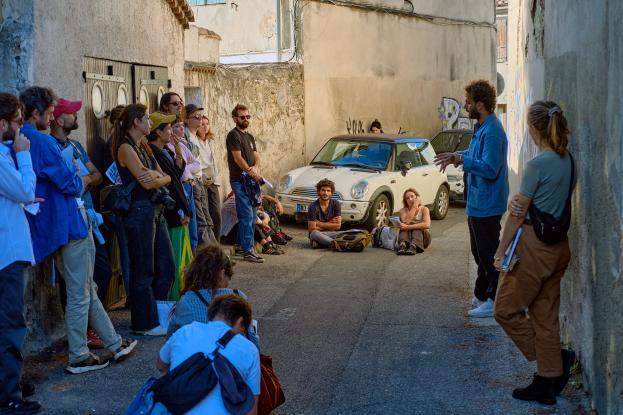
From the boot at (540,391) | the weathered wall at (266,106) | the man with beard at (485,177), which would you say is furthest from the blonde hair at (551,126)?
the weathered wall at (266,106)

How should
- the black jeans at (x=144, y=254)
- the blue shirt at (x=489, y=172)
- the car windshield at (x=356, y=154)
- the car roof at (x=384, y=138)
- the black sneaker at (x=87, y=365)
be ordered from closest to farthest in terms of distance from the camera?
the black sneaker at (x=87, y=365) → the black jeans at (x=144, y=254) → the blue shirt at (x=489, y=172) → the car windshield at (x=356, y=154) → the car roof at (x=384, y=138)

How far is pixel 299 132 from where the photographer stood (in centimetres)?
1842

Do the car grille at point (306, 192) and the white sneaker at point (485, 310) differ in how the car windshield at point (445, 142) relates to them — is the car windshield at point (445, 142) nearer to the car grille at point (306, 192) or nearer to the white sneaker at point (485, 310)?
the car grille at point (306, 192)

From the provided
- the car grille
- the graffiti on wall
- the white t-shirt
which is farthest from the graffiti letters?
the white t-shirt

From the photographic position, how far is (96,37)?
8.64m

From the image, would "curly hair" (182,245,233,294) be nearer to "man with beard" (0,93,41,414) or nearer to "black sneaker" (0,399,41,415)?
"man with beard" (0,93,41,414)

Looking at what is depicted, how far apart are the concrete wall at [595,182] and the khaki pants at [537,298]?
0.69ft

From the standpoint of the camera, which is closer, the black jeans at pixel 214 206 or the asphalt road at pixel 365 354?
the asphalt road at pixel 365 354

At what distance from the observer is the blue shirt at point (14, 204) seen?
561 cm

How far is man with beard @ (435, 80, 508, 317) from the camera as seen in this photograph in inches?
314

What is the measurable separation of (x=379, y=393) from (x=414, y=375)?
497mm

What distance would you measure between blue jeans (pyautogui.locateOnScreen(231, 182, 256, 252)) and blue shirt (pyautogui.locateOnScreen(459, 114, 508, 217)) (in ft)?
14.4

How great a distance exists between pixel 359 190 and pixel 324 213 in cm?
123

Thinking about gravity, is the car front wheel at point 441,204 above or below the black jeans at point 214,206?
below
